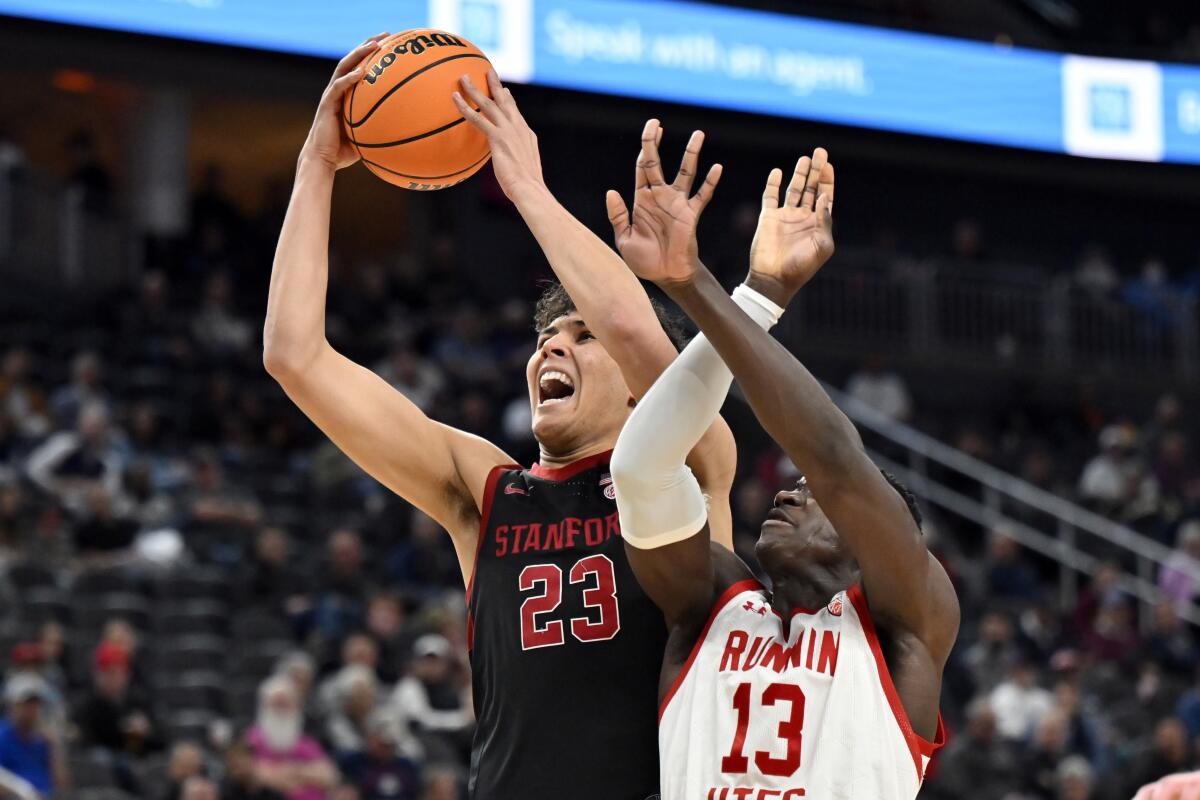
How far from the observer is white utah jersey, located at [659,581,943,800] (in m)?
3.31

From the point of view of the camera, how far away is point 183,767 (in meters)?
8.80

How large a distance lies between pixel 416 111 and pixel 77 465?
8.69 meters

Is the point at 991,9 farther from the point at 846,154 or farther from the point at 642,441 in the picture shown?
the point at 642,441

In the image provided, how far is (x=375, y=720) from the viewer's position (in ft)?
33.1

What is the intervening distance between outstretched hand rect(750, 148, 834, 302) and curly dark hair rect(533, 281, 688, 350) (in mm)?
619

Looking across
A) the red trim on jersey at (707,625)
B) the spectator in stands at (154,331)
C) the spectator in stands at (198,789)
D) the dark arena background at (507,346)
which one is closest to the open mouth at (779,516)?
the red trim on jersey at (707,625)

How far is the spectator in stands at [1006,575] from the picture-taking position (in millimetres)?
15133

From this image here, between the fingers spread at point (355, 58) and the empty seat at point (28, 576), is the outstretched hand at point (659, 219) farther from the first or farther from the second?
the empty seat at point (28, 576)

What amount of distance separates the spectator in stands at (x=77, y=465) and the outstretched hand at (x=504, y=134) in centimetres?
848

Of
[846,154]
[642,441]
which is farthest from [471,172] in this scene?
[846,154]

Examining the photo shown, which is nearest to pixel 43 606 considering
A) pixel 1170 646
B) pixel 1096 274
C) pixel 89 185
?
pixel 89 185

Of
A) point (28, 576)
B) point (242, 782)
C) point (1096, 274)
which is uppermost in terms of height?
point (1096, 274)

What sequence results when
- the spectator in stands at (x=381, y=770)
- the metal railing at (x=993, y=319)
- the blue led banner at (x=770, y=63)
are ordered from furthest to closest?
1. the metal railing at (x=993, y=319)
2. the blue led banner at (x=770, y=63)
3. the spectator in stands at (x=381, y=770)

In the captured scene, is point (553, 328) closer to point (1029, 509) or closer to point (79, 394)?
point (79, 394)
